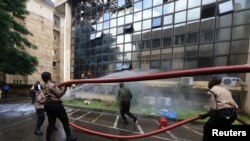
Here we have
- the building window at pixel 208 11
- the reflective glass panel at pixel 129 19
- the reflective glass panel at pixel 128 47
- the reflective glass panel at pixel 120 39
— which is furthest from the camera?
the reflective glass panel at pixel 120 39

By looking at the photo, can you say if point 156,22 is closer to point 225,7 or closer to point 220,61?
point 225,7

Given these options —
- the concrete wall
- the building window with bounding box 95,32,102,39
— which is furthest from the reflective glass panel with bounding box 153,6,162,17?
the concrete wall

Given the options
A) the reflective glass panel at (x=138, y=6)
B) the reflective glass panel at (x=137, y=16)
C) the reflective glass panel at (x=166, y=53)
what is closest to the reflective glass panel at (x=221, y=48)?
the reflective glass panel at (x=166, y=53)

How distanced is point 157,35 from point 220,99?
48.6ft

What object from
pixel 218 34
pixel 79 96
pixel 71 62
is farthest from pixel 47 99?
pixel 71 62

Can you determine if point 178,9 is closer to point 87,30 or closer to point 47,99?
point 87,30

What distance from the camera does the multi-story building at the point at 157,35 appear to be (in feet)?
47.6

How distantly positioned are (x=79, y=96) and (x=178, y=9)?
36.2 ft

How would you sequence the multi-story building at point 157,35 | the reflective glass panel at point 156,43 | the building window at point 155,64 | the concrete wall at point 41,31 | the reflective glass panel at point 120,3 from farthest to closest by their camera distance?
the concrete wall at point 41,31 < the reflective glass panel at point 120,3 < the reflective glass panel at point 156,43 < the building window at point 155,64 < the multi-story building at point 157,35

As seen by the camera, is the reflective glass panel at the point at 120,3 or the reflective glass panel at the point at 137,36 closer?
the reflective glass panel at the point at 137,36

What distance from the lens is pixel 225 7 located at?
14.9 metres

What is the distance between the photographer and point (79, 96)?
69.4 feet

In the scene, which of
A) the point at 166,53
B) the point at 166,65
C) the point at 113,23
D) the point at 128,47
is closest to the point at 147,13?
the point at 128,47

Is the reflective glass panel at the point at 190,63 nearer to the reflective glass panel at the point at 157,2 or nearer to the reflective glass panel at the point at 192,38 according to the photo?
the reflective glass panel at the point at 192,38
